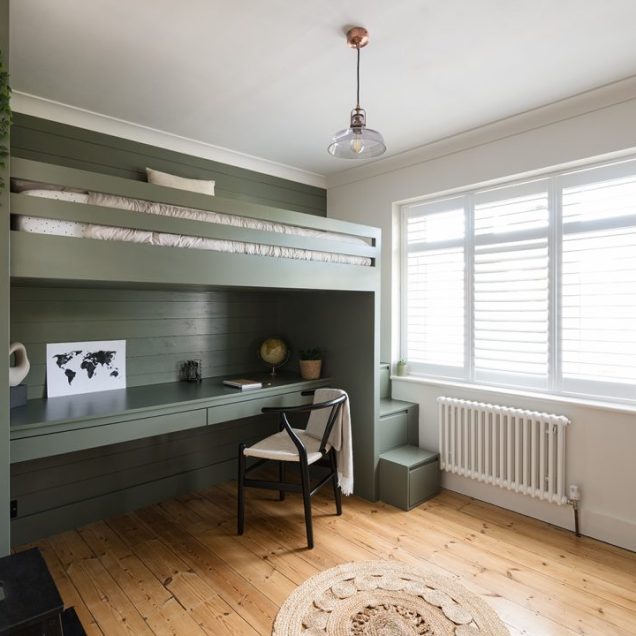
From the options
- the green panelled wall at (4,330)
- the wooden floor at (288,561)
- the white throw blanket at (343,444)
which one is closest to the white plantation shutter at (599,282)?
the wooden floor at (288,561)


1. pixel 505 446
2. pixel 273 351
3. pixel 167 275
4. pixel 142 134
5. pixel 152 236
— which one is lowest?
pixel 505 446

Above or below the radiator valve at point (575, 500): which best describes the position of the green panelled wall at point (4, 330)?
above

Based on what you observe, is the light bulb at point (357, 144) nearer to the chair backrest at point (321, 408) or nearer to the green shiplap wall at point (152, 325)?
the chair backrest at point (321, 408)

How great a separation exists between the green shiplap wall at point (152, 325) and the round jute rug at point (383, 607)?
68.9 inches

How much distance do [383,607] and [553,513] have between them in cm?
144

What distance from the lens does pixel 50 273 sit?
184 centimetres

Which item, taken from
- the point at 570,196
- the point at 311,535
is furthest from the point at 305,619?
the point at 570,196

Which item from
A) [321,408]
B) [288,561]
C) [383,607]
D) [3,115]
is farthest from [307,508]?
[3,115]

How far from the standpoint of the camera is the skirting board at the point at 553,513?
8.43 ft

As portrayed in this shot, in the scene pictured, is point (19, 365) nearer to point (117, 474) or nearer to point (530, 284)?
point (117, 474)

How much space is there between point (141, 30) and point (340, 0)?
91 cm

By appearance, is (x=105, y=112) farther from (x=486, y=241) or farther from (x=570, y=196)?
(x=570, y=196)

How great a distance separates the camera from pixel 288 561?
2.41 meters

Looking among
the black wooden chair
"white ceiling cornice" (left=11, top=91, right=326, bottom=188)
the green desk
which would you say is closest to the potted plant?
the green desk
